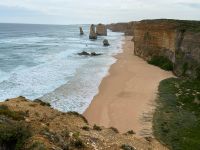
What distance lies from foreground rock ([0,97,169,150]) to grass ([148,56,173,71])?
26734mm

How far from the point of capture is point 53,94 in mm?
31172

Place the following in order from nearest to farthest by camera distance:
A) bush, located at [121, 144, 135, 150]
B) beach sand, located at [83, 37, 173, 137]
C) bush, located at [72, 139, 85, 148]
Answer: bush, located at [72, 139, 85, 148]
bush, located at [121, 144, 135, 150]
beach sand, located at [83, 37, 173, 137]

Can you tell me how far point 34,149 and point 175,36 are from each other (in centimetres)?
3564

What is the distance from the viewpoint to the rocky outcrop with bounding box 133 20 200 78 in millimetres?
39656

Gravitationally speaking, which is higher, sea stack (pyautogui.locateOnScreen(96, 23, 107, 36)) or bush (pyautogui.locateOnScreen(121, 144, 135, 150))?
bush (pyautogui.locateOnScreen(121, 144, 135, 150))

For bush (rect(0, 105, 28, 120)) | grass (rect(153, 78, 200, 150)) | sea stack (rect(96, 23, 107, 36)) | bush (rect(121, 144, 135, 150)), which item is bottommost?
sea stack (rect(96, 23, 107, 36))

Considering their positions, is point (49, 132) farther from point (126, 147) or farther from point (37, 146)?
point (126, 147)

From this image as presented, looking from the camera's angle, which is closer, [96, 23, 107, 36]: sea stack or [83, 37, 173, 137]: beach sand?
[83, 37, 173, 137]: beach sand

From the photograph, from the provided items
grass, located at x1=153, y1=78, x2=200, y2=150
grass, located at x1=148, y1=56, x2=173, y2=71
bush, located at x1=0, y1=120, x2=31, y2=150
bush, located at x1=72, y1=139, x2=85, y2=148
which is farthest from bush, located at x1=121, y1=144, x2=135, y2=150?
grass, located at x1=148, y1=56, x2=173, y2=71

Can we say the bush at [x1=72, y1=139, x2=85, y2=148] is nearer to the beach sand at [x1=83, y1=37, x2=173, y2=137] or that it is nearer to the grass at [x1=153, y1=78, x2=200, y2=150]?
the grass at [x1=153, y1=78, x2=200, y2=150]

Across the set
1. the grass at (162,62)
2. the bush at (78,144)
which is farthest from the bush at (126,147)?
the grass at (162,62)

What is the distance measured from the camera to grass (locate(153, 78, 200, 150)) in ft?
65.3

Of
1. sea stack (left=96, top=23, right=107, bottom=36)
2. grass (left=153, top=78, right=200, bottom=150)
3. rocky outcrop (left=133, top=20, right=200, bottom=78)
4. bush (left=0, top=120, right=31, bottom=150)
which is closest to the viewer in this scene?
bush (left=0, top=120, right=31, bottom=150)

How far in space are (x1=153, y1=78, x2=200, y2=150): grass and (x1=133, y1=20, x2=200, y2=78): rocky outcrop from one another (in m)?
4.56
